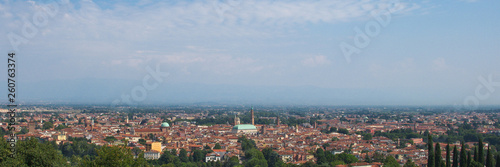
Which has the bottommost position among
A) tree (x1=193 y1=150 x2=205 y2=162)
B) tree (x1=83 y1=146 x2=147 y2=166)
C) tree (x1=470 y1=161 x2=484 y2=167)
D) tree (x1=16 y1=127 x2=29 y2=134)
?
tree (x1=193 y1=150 x2=205 y2=162)

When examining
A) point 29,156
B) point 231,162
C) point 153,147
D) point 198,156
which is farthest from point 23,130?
point 29,156

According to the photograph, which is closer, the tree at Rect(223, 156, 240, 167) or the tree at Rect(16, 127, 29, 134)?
the tree at Rect(223, 156, 240, 167)

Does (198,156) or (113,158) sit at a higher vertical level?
(113,158)

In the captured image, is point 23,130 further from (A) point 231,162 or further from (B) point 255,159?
(B) point 255,159

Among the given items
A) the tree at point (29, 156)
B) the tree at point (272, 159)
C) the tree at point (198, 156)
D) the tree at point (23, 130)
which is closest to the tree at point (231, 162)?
the tree at point (272, 159)

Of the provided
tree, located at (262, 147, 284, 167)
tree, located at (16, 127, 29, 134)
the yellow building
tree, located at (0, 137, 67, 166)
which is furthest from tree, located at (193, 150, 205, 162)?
tree, located at (16, 127, 29, 134)

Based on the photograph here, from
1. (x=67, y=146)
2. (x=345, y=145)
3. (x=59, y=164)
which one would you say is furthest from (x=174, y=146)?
(x=59, y=164)

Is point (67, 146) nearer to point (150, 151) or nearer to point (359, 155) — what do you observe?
point (150, 151)

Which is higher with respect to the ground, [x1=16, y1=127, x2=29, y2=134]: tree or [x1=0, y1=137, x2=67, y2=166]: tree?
[x1=0, y1=137, x2=67, y2=166]: tree

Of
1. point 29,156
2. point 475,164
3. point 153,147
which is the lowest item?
point 153,147

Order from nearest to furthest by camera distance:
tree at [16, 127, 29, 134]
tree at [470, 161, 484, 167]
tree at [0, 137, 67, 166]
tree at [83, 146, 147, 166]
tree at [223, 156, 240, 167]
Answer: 1. tree at [83, 146, 147, 166]
2. tree at [0, 137, 67, 166]
3. tree at [470, 161, 484, 167]
4. tree at [223, 156, 240, 167]
5. tree at [16, 127, 29, 134]

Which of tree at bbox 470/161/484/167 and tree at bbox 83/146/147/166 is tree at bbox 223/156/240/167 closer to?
tree at bbox 470/161/484/167
